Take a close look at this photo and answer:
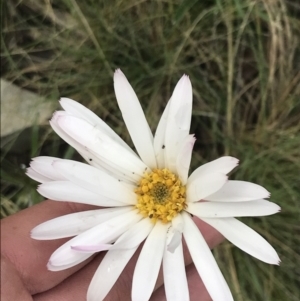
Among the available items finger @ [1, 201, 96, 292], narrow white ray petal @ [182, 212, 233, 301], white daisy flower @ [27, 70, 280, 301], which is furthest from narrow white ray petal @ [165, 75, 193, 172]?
finger @ [1, 201, 96, 292]

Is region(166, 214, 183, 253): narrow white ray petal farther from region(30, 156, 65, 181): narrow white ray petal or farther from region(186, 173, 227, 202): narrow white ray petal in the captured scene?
region(30, 156, 65, 181): narrow white ray petal

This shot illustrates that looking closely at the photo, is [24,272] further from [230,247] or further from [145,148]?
[230,247]

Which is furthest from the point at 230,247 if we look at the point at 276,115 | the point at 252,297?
the point at 276,115

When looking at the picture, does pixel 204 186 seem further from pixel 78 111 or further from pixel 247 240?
pixel 78 111

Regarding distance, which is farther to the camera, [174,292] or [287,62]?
[287,62]

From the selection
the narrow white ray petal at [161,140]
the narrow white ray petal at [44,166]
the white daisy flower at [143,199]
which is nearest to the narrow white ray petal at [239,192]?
the white daisy flower at [143,199]
